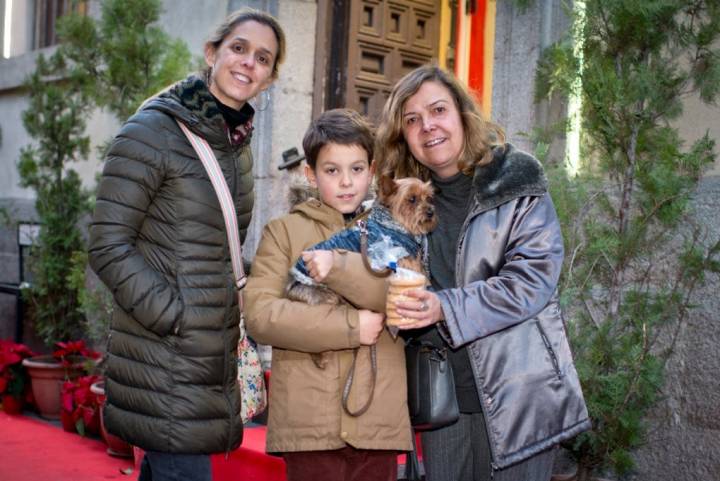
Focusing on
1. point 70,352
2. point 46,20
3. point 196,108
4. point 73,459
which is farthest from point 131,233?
point 46,20

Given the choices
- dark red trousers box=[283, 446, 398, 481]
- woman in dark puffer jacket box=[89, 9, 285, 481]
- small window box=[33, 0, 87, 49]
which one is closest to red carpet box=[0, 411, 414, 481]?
woman in dark puffer jacket box=[89, 9, 285, 481]

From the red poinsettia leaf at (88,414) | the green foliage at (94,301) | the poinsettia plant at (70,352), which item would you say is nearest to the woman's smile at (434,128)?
the green foliage at (94,301)

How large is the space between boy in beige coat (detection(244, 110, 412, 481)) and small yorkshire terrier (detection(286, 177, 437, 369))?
0.06m

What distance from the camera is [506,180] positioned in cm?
280

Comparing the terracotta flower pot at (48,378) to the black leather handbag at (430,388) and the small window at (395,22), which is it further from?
the black leather handbag at (430,388)

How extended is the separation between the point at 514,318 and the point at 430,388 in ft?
1.15

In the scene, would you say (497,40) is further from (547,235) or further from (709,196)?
(547,235)

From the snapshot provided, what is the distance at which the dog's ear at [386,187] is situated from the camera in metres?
2.96

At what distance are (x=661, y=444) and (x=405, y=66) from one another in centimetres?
378

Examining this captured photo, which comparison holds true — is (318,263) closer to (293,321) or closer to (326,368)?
(293,321)

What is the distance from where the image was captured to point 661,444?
5.06 metres

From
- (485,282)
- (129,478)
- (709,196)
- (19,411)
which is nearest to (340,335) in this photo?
(485,282)

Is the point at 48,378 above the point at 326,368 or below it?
below

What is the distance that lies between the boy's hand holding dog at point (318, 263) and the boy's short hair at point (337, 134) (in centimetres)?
46
